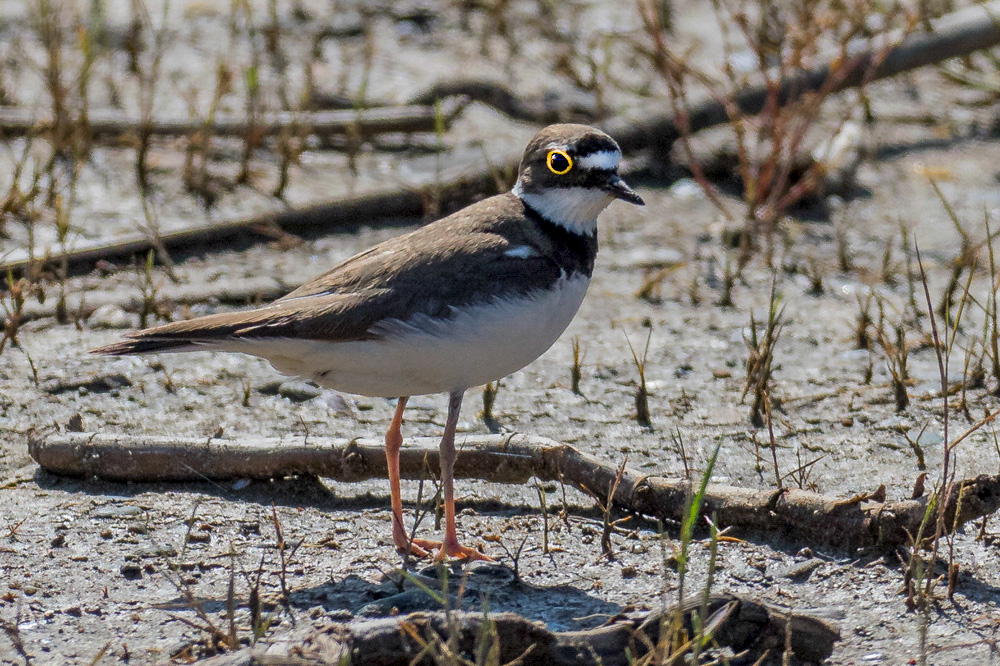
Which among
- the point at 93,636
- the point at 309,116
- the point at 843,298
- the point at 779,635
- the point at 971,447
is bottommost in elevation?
the point at 93,636

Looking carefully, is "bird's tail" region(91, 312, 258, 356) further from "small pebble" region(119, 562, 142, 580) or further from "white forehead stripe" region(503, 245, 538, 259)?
"white forehead stripe" region(503, 245, 538, 259)

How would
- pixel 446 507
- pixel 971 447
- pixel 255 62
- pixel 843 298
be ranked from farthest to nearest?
1. pixel 255 62
2. pixel 843 298
3. pixel 971 447
4. pixel 446 507

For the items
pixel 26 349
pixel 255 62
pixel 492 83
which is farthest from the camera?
pixel 492 83

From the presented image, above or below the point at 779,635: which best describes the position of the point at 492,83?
above

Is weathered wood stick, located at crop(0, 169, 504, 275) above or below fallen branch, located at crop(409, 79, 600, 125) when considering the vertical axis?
below

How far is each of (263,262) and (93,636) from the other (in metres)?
3.38

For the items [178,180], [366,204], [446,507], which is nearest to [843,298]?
[366,204]

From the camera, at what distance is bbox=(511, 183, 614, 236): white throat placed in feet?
13.4

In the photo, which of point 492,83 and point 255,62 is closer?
point 255,62

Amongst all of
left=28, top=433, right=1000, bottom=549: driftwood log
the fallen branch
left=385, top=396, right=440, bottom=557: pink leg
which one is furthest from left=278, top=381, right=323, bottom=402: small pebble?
the fallen branch

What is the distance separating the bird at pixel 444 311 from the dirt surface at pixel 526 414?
0.44 metres

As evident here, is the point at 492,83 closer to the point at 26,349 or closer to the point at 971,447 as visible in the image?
the point at 26,349

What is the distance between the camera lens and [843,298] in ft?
20.9

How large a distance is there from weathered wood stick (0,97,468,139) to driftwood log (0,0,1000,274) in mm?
518
